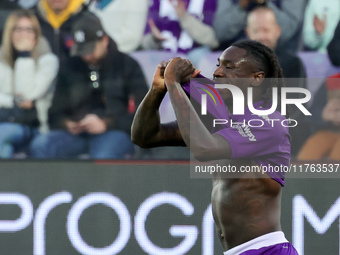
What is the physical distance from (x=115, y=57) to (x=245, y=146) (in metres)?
2.57

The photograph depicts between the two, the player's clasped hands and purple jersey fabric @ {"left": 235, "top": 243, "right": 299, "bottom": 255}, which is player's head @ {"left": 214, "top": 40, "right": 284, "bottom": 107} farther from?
purple jersey fabric @ {"left": 235, "top": 243, "right": 299, "bottom": 255}

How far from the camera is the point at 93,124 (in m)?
Answer: 5.50

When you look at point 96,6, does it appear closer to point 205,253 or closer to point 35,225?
point 35,225

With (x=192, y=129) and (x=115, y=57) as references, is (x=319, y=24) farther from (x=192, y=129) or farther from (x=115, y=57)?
(x=192, y=129)

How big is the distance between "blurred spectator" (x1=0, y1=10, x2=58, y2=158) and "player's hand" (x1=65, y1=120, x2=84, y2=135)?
0.19 metres

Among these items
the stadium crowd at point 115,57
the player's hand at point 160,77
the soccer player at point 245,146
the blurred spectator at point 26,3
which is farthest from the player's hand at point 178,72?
the blurred spectator at point 26,3

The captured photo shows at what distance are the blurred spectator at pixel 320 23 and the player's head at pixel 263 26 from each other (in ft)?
0.80

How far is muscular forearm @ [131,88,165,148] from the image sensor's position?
11.6ft

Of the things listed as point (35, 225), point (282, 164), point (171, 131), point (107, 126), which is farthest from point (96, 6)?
point (282, 164)

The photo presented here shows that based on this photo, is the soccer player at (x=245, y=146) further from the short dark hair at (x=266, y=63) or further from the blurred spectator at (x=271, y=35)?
the blurred spectator at (x=271, y=35)

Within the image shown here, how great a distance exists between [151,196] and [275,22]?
1.74 metres

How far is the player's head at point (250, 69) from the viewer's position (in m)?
3.44

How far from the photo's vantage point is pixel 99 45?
5.58 m

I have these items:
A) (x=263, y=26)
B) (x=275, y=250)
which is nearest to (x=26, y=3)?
(x=263, y=26)
